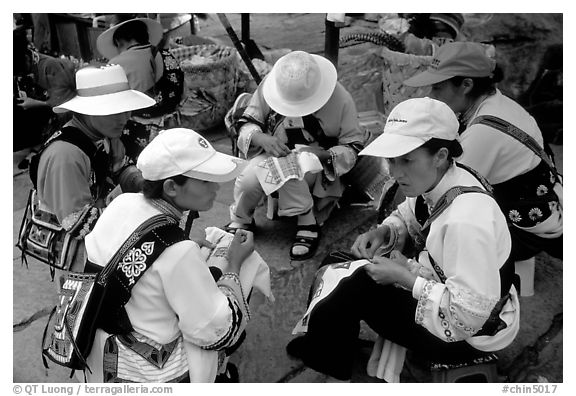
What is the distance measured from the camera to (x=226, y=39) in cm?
757

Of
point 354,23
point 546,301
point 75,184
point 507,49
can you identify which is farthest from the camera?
point 354,23

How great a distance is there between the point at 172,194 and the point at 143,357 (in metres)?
0.62

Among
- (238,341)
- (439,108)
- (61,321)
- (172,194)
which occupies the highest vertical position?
(439,108)

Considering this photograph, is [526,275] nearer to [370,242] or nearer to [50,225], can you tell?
[370,242]

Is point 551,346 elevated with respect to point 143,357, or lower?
lower

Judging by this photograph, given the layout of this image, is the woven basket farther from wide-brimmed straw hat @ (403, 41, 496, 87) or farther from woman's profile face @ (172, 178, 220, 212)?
woman's profile face @ (172, 178, 220, 212)

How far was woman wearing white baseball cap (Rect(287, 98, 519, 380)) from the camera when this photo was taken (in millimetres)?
2010

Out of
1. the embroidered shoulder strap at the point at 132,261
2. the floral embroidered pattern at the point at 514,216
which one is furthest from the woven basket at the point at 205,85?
the embroidered shoulder strap at the point at 132,261

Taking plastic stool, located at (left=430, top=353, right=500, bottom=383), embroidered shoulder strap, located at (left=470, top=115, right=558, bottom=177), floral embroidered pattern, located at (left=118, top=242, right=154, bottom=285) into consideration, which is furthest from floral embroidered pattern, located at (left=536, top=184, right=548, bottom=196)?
floral embroidered pattern, located at (left=118, top=242, right=154, bottom=285)

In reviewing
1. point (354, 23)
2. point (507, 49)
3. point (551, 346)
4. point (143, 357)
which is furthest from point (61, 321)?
point (354, 23)

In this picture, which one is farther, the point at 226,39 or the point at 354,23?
the point at 354,23

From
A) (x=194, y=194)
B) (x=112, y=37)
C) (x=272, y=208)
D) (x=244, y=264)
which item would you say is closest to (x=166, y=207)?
(x=194, y=194)

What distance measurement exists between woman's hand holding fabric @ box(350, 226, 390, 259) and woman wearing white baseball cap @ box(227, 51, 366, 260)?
3.18ft
